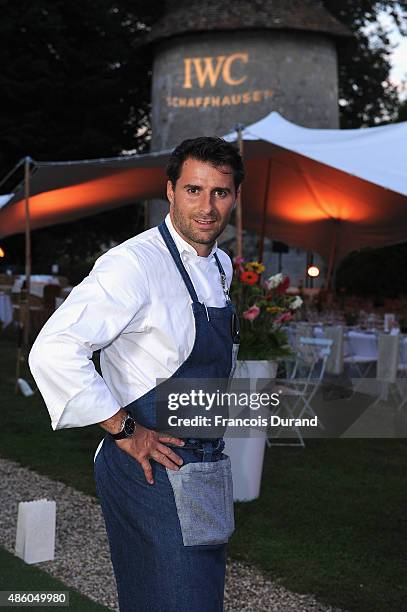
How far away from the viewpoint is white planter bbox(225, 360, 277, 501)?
5.65 meters

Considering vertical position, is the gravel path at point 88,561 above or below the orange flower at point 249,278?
below

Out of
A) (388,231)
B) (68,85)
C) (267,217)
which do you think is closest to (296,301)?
(388,231)

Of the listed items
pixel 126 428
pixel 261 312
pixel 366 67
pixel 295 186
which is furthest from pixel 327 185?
pixel 366 67

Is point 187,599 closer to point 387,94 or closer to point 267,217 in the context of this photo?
point 267,217

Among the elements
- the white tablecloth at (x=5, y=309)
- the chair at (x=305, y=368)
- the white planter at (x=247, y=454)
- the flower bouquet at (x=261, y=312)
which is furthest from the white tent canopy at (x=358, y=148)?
the white tablecloth at (x=5, y=309)

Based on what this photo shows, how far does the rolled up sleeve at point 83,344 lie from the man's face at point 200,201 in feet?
0.91

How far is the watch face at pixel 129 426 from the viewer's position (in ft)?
6.86

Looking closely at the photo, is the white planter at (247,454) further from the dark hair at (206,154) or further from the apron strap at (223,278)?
the dark hair at (206,154)

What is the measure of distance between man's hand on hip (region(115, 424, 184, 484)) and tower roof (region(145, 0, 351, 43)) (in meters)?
23.2

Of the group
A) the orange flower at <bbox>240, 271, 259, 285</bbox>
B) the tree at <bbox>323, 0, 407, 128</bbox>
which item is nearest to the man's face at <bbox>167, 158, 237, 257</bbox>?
the orange flower at <bbox>240, 271, 259, 285</bbox>

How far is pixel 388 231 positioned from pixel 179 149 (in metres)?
11.6

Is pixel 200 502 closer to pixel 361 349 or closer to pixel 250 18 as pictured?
pixel 361 349

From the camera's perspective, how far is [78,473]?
20.5 feet

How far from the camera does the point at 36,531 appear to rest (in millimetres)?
4328
